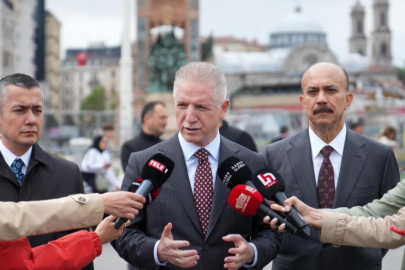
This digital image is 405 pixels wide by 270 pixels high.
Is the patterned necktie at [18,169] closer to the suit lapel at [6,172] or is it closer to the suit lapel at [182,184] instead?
the suit lapel at [6,172]

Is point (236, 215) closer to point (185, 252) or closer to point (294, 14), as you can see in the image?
point (185, 252)

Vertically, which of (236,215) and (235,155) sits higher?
(235,155)

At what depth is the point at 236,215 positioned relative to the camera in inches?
163

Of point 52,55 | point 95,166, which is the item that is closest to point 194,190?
point 95,166

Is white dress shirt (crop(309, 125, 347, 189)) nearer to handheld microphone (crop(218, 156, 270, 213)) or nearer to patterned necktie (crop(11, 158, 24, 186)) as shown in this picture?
handheld microphone (crop(218, 156, 270, 213))

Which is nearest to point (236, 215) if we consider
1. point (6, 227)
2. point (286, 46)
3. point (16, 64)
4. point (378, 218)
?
point (378, 218)

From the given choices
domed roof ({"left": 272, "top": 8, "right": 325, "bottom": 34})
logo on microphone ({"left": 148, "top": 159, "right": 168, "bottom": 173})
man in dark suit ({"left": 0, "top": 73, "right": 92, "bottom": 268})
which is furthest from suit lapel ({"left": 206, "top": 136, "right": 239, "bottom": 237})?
domed roof ({"left": 272, "top": 8, "right": 325, "bottom": 34})

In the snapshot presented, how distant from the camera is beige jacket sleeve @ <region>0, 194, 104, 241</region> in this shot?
346 centimetres

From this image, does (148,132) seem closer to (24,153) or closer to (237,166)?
(24,153)

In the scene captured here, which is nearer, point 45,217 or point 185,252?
point 45,217

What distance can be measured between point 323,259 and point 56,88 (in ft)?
322

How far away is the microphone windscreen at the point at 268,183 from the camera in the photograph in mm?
3637

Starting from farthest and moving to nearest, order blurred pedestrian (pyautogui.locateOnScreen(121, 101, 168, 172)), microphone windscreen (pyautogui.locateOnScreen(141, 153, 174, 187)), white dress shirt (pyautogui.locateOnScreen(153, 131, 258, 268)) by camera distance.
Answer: blurred pedestrian (pyautogui.locateOnScreen(121, 101, 168, 172)) < white dress shirt (pyautogui.locateOnScreen(153, 131, 258, 268)) < microphone windscreen (pyautogui.locateOnScreen(141, 153, 174, 187))

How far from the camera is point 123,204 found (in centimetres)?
358
